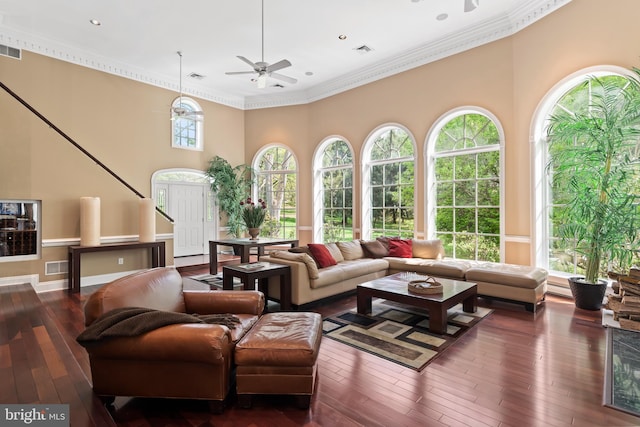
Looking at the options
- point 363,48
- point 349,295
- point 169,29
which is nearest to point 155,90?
point 169,29

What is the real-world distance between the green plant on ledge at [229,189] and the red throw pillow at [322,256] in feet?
12.3

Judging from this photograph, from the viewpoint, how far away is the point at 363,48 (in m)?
6.23

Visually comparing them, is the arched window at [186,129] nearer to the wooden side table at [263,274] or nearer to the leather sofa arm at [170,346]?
the wooden side table at [263,274]

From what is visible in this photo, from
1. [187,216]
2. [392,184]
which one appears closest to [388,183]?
[392,184]

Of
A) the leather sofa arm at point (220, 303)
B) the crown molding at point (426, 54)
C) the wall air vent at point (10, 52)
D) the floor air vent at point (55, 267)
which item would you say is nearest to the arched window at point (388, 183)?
the crown molding at point (426, 54)

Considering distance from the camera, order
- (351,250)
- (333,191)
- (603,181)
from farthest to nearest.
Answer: (333,191) < (351,250) < (603,181)

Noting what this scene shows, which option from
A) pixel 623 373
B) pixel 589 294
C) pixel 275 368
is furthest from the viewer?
pixel 589 294

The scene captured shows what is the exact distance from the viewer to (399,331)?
3.58 metres

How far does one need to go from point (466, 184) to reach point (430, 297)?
3081 mm

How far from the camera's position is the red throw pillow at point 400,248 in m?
5.79

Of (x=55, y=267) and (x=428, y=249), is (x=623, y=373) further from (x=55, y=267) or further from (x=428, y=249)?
(x=55, y=267)

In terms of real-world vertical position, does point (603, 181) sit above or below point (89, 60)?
below

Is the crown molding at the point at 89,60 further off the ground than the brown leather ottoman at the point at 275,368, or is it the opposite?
the crown molding at the point at 89,60

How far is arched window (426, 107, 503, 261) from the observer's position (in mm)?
5633
